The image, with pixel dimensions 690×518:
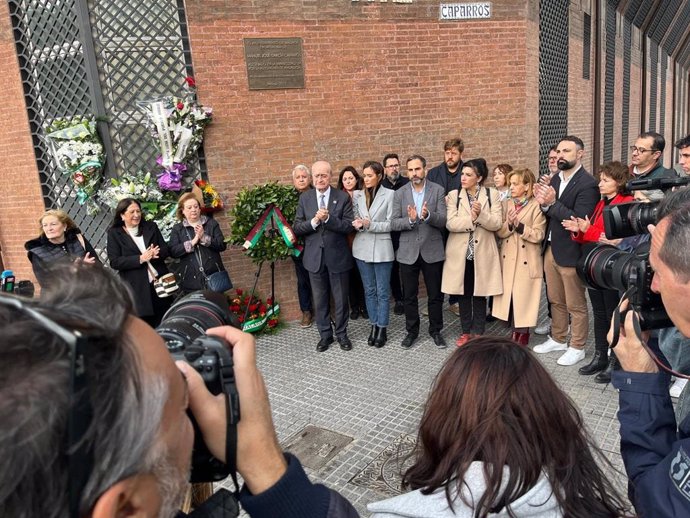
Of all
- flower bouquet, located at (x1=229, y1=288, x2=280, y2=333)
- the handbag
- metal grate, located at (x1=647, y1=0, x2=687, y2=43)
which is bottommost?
flower bouquet, located at (x1=229, y1=288, x2=280, y2=333)

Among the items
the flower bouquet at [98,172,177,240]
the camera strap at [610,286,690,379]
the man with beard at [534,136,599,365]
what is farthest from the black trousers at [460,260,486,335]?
the camera strap at [610,286,690,379]

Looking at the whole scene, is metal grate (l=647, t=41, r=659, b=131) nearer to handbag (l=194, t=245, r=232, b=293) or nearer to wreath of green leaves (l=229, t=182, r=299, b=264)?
wreath of green leaves (l=229, t=182, r=299, b=264)

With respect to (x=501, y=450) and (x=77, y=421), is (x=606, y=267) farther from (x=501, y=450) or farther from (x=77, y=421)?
(x=77, y=421)

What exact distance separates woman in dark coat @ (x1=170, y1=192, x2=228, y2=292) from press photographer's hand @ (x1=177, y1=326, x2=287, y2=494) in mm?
4563

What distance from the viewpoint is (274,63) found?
6.26 m

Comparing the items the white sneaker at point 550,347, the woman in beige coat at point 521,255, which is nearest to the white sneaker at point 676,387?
the white sneaker at point 550,347

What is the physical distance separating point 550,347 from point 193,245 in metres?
3.80

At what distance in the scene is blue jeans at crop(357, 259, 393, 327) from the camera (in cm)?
562

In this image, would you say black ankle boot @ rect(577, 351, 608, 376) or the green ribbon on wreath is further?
the green ribbon on wreath

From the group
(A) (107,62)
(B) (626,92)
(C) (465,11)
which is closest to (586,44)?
(B) (626,92)

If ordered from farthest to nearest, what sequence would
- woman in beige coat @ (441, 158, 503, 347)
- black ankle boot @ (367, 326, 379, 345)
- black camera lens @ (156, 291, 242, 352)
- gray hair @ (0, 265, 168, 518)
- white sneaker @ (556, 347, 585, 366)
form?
black ankle boot @ (367, 326, 379, 345) < woman in beige coat @ (441, 158, 503, 347) < white sneaker @ (556, 347, 585, 366) < black camera lens @ (156, 291, 242, 352) < gray hair @ (0, 265, 168, 518)

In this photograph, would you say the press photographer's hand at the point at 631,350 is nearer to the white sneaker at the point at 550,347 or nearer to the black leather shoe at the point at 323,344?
the white sneaker at the point at 550,347

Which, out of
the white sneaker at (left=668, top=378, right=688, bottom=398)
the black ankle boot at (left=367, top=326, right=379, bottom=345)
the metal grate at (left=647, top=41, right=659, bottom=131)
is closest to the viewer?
the white sneaker at (left=668, top=378, right=688, bottom=398)

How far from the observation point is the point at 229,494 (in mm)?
1121
